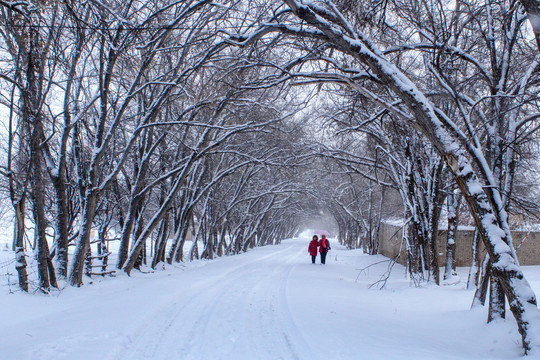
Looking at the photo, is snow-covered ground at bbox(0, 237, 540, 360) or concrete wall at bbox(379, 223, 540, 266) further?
concrete wall at bbox(379, 223, 540, 266)

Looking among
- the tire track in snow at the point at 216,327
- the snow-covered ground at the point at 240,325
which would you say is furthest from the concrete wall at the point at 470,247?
the tire track in snow at the point at 216,327

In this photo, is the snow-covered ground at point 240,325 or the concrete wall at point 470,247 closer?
the snow-covered ground at point 240,325

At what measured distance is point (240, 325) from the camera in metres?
5.68

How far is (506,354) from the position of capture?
4266 millimetres

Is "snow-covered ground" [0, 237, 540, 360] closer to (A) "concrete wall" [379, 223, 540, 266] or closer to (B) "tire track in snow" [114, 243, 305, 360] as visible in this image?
(B) "tire track in snow" [114, 243, 305, 360]

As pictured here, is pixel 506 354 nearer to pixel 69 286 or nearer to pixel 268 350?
pixel 268 350

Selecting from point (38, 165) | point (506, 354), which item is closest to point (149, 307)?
point (38, 165)

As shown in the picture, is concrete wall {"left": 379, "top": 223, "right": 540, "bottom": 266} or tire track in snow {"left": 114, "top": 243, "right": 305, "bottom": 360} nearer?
tire track in snow {"left": 114, "top": 243, "right": 305, "bottom": 360}

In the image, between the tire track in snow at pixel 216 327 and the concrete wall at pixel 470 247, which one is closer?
the tire track in snow at pixel 216 327

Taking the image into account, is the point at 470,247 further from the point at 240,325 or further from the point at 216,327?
the point at 216,327

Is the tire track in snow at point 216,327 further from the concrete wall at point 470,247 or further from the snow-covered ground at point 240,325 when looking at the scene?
the concrete wall at point 470,247

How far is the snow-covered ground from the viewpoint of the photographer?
173 inches

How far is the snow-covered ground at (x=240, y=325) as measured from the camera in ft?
14.4

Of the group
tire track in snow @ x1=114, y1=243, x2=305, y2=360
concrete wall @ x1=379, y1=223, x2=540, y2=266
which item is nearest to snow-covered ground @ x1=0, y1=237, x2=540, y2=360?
tire track in snow @ x1=114, y1=243, x2=305, y2=360
